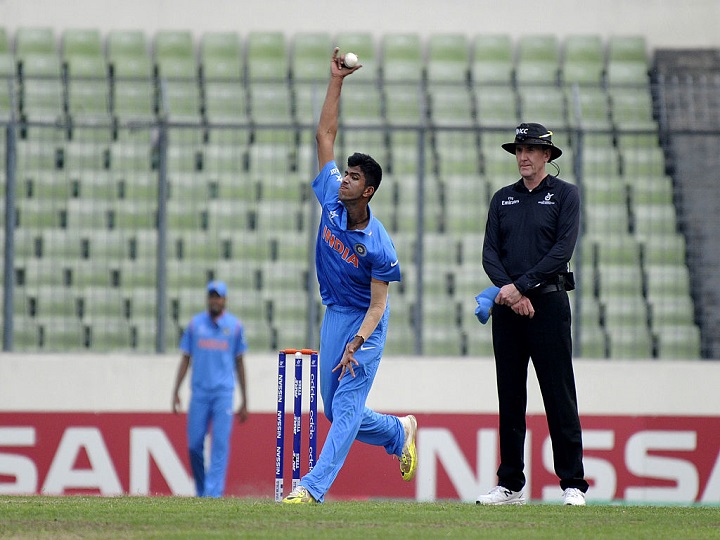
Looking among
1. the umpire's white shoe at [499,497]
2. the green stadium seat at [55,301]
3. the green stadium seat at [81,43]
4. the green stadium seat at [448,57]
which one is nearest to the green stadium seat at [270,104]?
the green stadium seat at [448,57]

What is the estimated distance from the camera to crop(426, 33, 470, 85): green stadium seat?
53.2ft

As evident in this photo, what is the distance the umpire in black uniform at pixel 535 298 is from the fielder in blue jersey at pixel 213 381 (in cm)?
499

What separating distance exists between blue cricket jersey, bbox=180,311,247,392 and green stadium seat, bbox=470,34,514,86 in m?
5.15

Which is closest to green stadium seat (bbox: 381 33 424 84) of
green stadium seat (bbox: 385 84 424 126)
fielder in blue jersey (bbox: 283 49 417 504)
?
green stadium seat (bbox: 385 84 424 126)

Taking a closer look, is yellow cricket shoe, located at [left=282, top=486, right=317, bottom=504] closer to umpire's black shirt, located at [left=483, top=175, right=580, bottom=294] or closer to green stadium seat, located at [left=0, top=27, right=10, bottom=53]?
umpire's black shirt, located at [left=483, top=175, right=580, bottom=294]

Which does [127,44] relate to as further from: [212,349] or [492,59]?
[212,349]

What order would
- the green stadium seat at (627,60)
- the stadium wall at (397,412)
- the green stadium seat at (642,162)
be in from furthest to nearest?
the green stadium seat at (627,60) < the green stadium seat at (642,162) < the stadium wall at (397,412)

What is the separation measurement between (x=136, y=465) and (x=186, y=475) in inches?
19.6

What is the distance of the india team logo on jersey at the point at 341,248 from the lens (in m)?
7.37

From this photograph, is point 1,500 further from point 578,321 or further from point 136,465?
point 578,321

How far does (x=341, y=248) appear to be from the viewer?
7.39 m

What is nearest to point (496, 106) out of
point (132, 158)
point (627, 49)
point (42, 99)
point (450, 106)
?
point (450, 106)

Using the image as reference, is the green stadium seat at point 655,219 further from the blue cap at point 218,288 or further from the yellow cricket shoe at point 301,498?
the yellow cricket shoe at point 301,498

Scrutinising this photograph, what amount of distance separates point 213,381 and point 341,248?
5.41 metres
